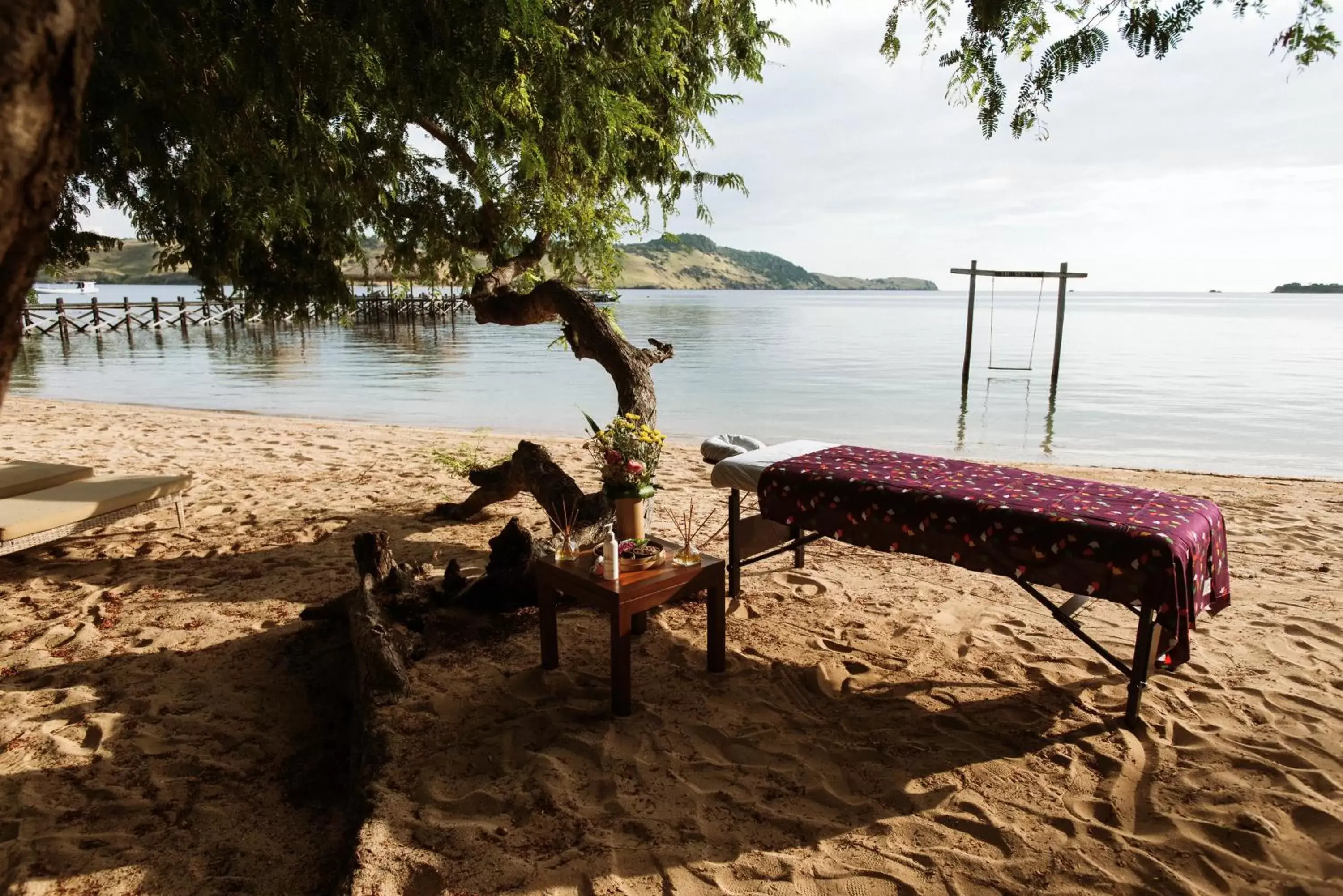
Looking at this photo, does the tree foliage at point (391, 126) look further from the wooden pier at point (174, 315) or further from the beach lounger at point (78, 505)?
the wooden pier at point (174, 315)

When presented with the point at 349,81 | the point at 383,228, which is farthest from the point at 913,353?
the point at 349,81

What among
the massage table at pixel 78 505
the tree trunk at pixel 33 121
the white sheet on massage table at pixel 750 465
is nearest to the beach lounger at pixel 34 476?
the massage table at pixel 78 505

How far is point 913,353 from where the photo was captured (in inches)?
1289

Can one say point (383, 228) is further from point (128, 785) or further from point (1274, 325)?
point (1274, 325)

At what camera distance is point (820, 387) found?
72.7 feet

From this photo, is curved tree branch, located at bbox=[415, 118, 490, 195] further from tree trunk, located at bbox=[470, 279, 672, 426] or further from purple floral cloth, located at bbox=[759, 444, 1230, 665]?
purple floral cloth, located at bbox=[759, 444, 1230, 665]

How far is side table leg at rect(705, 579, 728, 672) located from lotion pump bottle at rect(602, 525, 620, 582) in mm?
528

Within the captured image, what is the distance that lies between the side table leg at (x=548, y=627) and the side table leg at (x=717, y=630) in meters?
0.80

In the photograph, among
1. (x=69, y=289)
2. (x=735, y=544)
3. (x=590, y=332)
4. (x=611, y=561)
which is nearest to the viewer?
(x=611, y=561)

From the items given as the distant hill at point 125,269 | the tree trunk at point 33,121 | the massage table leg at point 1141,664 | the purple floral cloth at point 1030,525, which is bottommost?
the massage table leg at point 1141,664

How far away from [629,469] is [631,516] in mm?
259

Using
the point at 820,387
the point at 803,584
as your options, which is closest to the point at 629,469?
the point at 803,584

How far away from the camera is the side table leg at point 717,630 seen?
3871 mm

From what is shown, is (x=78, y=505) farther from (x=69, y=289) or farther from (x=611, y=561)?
(x=69, y=289)
